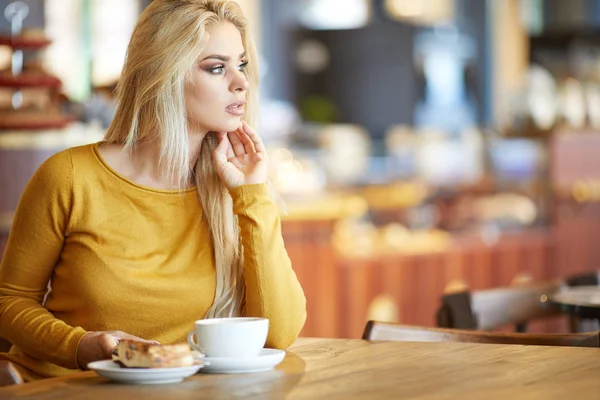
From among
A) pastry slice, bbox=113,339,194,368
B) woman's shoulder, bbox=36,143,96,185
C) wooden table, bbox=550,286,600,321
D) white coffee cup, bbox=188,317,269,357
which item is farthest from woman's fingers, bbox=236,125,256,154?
wooden table, bbox=550,286,600,321

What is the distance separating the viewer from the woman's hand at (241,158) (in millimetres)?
1979

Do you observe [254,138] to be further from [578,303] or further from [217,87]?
[578,303]

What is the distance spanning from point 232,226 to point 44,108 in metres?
2.01

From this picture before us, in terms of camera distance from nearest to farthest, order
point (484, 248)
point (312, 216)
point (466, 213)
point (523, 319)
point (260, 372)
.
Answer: point (260, 372) → point (523, 319) → point (312, 216) → point (484, 248) → point (466, 213)

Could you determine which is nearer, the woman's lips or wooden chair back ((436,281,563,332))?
the woman's lips

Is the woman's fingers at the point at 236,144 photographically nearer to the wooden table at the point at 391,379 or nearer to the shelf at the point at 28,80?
the wooden table at the point at 391,379

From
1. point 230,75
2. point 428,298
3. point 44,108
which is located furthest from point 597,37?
point 230,75

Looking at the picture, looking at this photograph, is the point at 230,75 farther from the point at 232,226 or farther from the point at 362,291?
the point at 362,291

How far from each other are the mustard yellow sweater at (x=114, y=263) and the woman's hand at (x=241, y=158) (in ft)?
0.11

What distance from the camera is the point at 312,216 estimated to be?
439 cm

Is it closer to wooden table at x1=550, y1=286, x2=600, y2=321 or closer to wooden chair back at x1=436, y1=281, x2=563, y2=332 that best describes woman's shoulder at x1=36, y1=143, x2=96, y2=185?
wooden chair back at x1=436, y1=281, x2=563, y2=332

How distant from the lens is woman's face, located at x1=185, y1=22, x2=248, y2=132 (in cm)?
200

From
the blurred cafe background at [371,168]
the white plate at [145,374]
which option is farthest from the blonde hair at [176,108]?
the blurred cafe background at [371,168]

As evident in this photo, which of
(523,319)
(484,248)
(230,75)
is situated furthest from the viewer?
(484,248)
